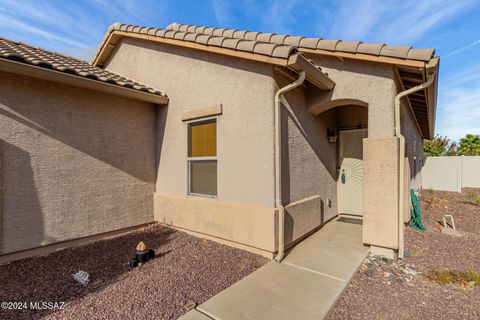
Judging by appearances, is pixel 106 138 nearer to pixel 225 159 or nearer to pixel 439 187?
pixel 225 159

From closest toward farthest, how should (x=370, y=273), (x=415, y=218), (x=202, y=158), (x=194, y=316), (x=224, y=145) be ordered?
(x=194, y=316) → (x=370, y=273) → (x=224, y=145) → (x=202, y=158) → (x=415, y=218)

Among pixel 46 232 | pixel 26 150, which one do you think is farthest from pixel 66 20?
pixel 46 232

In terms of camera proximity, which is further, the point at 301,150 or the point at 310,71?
the point at 301,150

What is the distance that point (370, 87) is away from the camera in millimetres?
5188

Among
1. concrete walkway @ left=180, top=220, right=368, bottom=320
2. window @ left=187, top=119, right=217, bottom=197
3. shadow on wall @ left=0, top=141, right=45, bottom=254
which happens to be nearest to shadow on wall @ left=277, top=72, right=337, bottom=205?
concrete walkway @ left=180, top=220, right=368, bottom=320

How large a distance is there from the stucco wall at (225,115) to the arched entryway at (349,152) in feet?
11.6

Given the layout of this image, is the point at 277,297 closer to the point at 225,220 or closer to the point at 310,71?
the point at 225,220

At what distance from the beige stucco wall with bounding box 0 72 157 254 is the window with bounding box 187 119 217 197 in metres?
1.62

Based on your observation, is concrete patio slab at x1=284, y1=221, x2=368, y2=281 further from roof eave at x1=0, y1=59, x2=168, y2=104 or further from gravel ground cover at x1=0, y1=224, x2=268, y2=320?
roof eave at x1=0, y1=59, x2=168, y2=104

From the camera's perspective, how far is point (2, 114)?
4.66 meters

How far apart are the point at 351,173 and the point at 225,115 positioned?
16.2 ft

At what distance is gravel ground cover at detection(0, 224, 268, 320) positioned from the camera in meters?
3.21

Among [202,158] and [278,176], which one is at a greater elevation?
[202,158]

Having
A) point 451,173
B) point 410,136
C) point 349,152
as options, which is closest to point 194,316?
point 349,152
